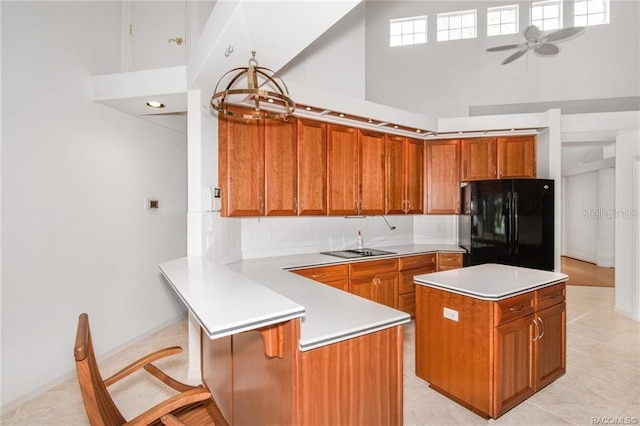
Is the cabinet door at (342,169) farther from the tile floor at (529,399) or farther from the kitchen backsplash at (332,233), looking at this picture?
the tile floor at (529,399)

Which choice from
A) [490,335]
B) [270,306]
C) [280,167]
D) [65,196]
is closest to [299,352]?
[270,306]

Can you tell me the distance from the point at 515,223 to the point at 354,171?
6.52 feet

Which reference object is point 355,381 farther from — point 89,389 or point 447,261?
Answer: point 447,261

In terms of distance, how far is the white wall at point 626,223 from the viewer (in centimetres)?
395

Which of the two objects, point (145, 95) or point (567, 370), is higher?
point (145, 95)

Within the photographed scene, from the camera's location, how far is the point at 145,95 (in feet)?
8.80

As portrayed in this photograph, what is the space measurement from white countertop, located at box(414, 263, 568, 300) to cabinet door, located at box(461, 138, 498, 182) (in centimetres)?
189

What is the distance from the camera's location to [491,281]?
2.20 meters

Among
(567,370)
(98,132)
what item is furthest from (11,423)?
(567,370)

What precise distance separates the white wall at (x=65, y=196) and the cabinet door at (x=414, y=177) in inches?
124

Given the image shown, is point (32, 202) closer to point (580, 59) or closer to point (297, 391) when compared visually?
point (297, 391)

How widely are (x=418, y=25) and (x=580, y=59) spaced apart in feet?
8.84

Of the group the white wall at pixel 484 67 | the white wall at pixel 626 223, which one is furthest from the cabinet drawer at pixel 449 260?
the white wall at pixel 484 67

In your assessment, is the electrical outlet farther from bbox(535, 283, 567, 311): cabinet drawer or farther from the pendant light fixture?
the pendant light fixture
